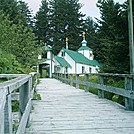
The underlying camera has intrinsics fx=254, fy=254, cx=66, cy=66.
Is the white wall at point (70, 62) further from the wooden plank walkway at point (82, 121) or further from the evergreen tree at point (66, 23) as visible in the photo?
the wooden plank walkway at point (82, 121)

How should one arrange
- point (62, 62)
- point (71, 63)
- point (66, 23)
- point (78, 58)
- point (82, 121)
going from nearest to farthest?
point (82, 121)
point (62, 62)
point (71, 63)
point (78, 58)
point (66, 23)

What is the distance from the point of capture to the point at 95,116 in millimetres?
5012

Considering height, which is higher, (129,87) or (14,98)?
(129,87)

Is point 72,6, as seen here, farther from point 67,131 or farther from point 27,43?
point 67,131

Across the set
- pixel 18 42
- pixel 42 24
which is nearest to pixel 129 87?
pixel 18 42

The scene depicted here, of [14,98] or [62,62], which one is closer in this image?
[14,98]

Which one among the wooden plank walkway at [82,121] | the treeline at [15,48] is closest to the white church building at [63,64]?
the treeline at [15,48]

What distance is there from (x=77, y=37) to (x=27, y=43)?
3624cm

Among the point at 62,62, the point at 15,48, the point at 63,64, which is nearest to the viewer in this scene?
the point at 15,48

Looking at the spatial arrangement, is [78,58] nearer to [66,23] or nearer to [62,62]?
[62,62]

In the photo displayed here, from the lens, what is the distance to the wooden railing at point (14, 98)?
159 centimetres

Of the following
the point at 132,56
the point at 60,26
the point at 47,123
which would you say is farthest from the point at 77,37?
the point at 47,123

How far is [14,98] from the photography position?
4.79 meters

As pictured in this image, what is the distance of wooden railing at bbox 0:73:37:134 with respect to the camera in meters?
1.59
